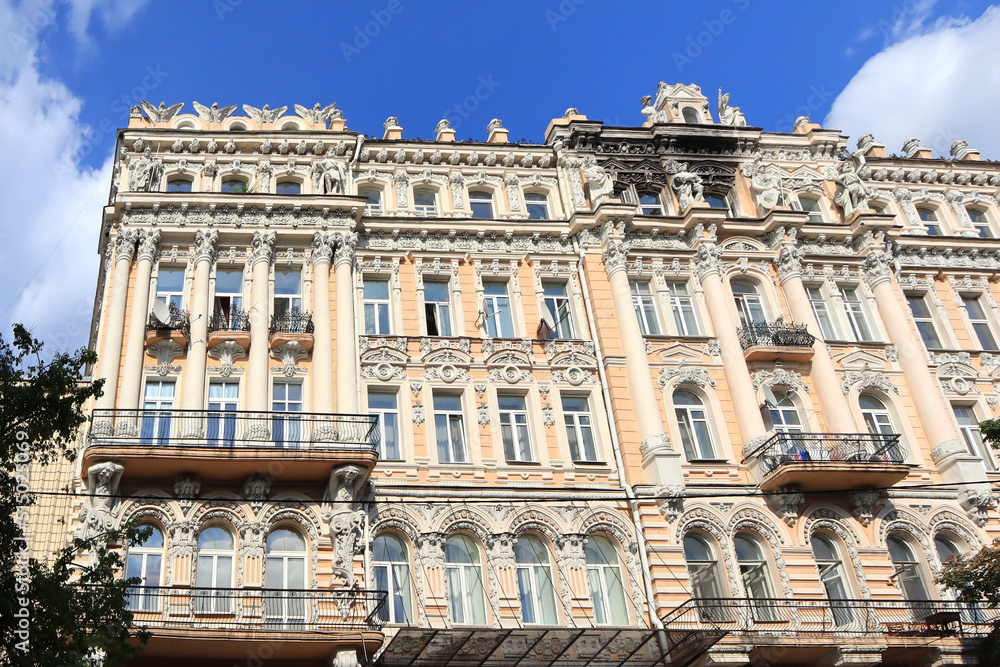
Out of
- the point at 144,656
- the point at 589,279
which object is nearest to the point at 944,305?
the point at 589,279

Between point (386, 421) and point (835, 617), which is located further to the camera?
point (386, 421)

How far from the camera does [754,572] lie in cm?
2700

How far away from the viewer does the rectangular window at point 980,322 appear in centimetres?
3388

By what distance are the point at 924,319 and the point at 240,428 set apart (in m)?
22.7

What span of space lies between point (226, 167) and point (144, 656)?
15517 mm

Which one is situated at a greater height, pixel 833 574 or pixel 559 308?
pixel 559 308

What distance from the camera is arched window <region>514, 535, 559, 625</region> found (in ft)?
83.4

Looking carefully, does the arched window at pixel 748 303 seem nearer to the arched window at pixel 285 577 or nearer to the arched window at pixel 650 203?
the arched window at pixel 650 203

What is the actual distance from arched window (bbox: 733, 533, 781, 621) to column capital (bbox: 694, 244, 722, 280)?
8.62 m

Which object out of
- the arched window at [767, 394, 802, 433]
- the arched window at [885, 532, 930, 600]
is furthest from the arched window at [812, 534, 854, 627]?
the arched window at [767, 394, 802, 433]

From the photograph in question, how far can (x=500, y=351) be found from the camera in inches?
1157

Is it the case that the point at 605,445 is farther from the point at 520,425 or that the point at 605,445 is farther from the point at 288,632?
the point at 288,632

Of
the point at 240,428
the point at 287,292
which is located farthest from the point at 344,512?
the point at 287,292

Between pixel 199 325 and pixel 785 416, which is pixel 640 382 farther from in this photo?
pixel 199 325
